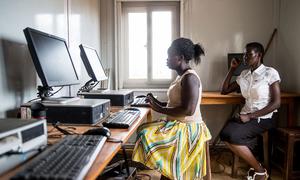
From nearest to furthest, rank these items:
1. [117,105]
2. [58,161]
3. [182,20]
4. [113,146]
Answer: [58,161] → [113,146] → [117,105] → [182,20]

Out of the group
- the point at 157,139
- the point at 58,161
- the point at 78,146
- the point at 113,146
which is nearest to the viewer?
the point at 58,161

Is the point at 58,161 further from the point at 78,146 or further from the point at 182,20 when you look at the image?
the point at 182,20

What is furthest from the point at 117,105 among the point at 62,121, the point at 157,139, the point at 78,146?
the point at 78,146

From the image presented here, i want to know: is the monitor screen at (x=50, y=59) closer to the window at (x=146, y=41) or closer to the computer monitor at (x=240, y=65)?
the window at (x=146, y=41)

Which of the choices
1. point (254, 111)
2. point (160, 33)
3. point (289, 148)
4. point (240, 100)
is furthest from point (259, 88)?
point (160, 33)

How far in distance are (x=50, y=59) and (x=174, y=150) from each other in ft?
2.98

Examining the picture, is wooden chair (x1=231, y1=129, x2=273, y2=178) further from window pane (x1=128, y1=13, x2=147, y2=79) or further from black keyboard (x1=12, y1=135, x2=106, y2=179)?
black keyboard (x1=12, y1=135, x2=106, y2=179)

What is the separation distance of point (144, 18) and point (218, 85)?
1.29 metres

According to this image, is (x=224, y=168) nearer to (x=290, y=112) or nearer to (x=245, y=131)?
(x=245, y=131)

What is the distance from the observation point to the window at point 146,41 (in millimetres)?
3342

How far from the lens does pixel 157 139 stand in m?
1.68

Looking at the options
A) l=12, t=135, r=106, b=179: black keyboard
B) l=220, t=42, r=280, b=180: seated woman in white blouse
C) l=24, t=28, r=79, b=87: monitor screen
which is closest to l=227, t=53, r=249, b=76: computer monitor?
l=220, t=42, r=280, b=180: seated woman in white blouse

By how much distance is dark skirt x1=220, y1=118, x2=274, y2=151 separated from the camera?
237cm

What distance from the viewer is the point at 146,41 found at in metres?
3.38
